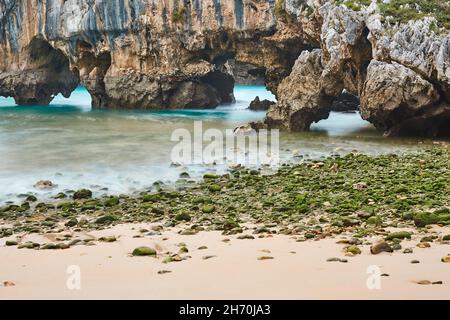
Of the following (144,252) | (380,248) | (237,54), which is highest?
(237,54)

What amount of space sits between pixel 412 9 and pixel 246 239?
1793 cm

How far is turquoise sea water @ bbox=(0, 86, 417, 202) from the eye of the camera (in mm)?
16038

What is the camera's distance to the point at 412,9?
76.6 ft

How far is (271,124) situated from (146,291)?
23.2 metres

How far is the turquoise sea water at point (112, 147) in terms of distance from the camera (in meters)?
16.0

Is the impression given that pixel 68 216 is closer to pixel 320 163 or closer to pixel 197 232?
pixel 197 232

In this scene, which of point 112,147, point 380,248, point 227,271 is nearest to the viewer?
point 227,271

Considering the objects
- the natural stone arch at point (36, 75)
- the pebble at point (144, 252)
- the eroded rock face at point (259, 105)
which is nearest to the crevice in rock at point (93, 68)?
Answer: the natural stone arch at point (36, 75)

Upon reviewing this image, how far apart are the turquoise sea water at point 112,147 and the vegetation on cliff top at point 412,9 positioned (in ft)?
16.8

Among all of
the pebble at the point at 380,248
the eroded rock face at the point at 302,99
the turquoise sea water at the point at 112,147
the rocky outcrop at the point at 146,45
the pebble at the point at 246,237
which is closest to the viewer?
the pebble at the point at 380,248

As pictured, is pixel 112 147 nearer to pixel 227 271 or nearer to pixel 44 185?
pixel 44 185

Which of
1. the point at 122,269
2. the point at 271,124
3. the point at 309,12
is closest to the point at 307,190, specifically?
the point at 122,269

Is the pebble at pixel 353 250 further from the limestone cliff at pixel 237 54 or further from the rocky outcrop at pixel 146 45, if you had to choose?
the rocky outcrop at pixel 146 45

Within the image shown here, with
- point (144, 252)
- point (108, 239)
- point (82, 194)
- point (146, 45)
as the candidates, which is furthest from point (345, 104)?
point (144, 252)
